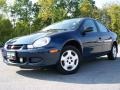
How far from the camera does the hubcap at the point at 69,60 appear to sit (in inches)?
291

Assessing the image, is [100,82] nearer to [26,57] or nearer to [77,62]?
[77,62]

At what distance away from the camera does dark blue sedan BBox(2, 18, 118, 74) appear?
7074mm

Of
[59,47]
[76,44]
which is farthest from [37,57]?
[76,44]

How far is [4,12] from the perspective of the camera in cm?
5650

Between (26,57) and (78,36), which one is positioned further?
(78,36)

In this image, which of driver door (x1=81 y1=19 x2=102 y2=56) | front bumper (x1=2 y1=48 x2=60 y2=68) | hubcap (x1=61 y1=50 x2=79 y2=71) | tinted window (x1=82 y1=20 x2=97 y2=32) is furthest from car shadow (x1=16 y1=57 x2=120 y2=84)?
tinted window (x1=82 y1=20 x2=97 y2=32)

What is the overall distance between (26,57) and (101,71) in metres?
1.95

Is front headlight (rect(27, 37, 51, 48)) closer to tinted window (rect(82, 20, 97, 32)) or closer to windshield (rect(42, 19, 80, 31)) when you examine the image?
windshield (rect(42, 19, 80, 31))

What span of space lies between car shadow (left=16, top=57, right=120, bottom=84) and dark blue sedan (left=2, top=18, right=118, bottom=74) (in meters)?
0.28

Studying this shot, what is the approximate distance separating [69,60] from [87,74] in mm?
522

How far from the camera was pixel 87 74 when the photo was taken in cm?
755

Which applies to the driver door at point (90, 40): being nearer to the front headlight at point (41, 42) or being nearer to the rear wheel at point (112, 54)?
the front headlight at point (41, 42)

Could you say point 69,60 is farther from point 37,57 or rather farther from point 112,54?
point 112,54

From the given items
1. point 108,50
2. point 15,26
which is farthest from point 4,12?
point 108,50
